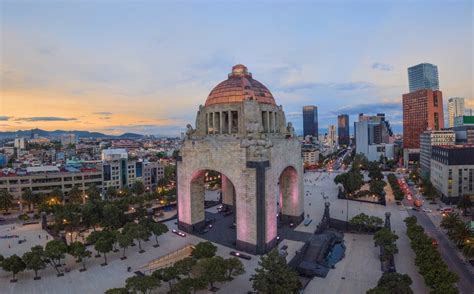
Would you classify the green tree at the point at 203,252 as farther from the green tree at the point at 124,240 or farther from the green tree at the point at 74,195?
the green tree at the point at 74,195

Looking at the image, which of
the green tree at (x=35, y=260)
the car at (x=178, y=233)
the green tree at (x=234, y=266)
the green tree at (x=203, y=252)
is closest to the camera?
the green tree at (x=234, y=266)

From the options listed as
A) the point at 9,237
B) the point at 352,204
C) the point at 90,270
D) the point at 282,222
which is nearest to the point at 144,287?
the point at 90,270

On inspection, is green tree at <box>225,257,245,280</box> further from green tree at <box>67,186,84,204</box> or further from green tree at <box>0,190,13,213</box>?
green tree at <box>0,190,13,213</box>

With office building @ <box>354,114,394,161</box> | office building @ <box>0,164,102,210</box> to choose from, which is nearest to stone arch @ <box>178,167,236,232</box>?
office building @ <box>0,164,102,210</box>

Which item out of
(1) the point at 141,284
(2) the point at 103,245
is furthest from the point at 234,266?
(2) the point at 103,245

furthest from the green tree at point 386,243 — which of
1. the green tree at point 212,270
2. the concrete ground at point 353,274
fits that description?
the green tree at point 212,270

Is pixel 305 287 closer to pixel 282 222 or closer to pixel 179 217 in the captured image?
pixel 282 222

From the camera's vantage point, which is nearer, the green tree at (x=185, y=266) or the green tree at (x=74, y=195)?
the green tree at (x=185, y=266)
